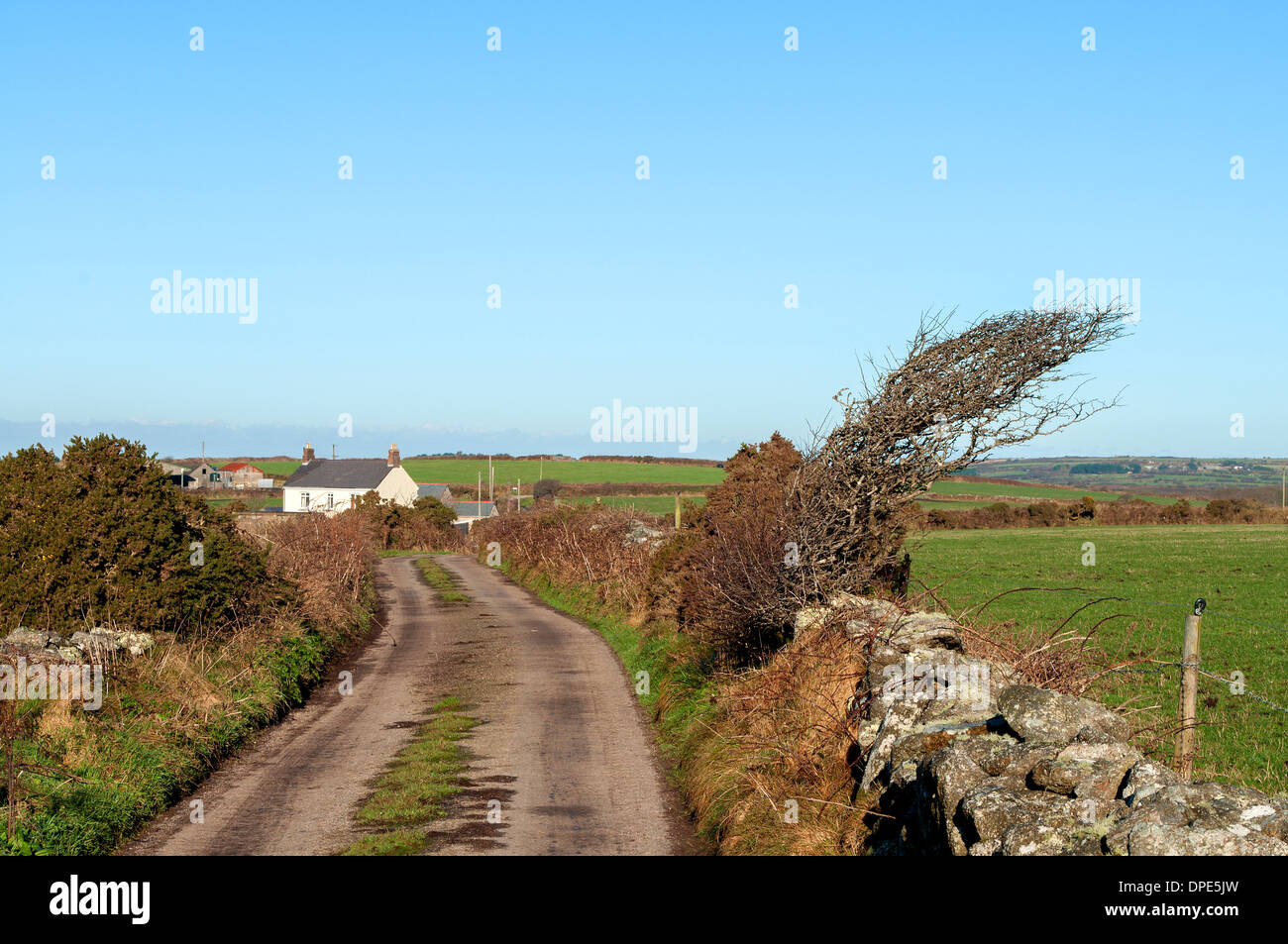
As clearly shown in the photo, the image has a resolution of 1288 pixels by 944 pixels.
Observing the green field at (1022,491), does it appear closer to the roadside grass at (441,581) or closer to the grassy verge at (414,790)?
the roadside grass at (441,581)

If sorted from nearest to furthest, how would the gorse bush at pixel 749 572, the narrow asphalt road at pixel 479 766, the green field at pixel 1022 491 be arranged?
the narrow asphalt road at pixel 479 766, the gorse bush at pixel 749 572, the green field at pixel 1022 491

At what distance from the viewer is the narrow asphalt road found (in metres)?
8.77

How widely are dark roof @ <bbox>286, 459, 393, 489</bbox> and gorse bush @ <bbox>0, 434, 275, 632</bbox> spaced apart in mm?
71428

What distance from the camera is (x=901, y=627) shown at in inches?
394

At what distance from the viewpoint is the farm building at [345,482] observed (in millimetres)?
86625

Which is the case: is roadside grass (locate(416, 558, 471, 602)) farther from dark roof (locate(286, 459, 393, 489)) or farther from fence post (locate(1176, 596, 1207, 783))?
dark roof (locate(286, 459, 393, 489))

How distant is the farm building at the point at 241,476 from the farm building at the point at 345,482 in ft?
113

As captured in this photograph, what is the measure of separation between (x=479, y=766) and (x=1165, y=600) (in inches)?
974

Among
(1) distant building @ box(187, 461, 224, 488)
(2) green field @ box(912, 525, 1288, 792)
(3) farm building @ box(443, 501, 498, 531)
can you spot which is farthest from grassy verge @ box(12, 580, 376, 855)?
(1) distant building @ box(187, 461, 224, 488)

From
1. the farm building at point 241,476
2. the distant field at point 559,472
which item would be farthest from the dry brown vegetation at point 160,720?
the farm building at point 241,476

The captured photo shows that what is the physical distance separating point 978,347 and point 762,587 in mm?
3793

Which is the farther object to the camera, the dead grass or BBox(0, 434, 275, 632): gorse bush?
BBox(0, 434, 275, 632): gorse bush


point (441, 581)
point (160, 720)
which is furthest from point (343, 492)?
point (160, 720)
